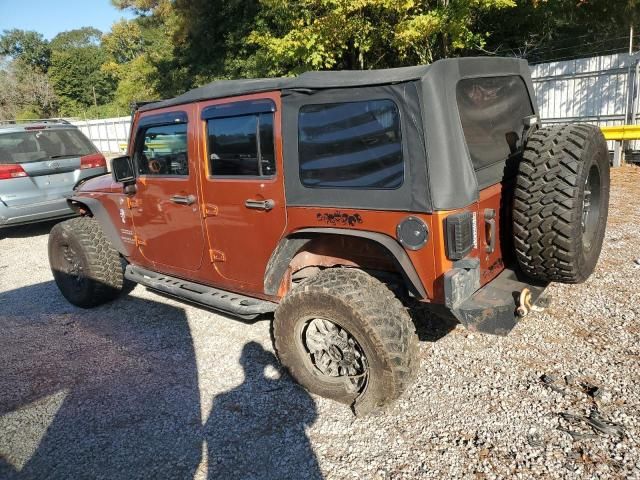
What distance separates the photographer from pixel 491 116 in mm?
3418

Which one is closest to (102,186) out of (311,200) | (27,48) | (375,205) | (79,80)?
(311,200)

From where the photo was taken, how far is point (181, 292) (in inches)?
167

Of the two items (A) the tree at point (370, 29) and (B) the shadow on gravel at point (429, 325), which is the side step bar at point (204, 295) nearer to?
(B) the shadow on gravel at point (429, 325)

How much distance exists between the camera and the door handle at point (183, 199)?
400 cm

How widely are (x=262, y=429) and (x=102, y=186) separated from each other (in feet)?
10.4

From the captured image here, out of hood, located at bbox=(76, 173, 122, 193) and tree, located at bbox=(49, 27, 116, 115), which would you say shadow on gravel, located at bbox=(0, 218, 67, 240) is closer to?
hood, located at bbox=(76, 173, 122, 193)

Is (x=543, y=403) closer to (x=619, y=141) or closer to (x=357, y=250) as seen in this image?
(x=357, y=250)

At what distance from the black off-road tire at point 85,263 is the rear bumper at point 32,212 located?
9.23 ft

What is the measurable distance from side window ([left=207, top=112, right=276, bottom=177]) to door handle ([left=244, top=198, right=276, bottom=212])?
180 mm

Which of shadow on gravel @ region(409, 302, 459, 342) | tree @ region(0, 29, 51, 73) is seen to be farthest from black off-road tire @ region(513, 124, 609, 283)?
tree @ region(0, 29, 51, 73)

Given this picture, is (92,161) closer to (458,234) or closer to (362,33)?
(362,33)

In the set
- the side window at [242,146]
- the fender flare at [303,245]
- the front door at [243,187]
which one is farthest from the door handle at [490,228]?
the side window at [242,146]

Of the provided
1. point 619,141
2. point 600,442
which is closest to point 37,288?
point 600,442

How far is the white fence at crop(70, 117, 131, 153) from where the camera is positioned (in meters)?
24.2
